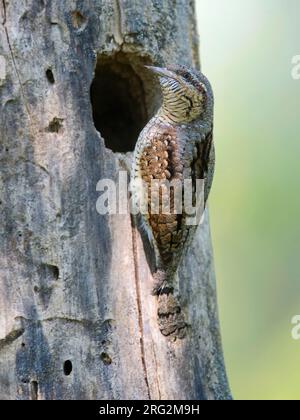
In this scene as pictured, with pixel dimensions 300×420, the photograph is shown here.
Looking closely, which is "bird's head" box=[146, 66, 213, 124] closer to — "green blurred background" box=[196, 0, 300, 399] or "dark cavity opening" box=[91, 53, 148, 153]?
"dark cavity opening" box=[91, 53, 148, 153]

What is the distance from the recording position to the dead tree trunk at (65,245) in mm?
5297

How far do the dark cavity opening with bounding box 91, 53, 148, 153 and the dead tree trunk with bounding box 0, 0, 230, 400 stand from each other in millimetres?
345

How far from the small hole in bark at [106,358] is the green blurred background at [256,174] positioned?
14.4 ft

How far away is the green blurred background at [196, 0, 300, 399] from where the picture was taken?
972 cm

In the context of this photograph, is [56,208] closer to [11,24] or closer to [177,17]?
[11,24]

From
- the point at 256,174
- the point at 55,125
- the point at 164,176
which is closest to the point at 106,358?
the point at 164,176

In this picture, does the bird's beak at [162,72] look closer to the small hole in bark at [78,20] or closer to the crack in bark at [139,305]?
the small hole in bark at [78,20]

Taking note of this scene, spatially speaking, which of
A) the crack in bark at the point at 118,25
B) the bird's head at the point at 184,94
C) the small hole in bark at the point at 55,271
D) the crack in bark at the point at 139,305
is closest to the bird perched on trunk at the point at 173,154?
the bird's head at the point at 184,94

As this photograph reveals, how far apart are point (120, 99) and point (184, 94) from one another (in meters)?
0.89

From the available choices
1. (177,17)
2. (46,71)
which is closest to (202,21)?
(177,17)

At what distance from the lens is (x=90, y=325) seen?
534 centimetres

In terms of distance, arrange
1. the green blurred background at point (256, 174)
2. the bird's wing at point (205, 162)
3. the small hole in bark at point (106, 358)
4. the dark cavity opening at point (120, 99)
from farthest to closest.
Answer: the green blurred background at point (256, 174) → the dark cavity opening at point (120, 99) → the bird's wing at point (205, 162) → the small hole in bark at point (106, 358)

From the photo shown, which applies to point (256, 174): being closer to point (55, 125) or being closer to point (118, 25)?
point (118, 25)

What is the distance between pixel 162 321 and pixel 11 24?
2.07 metres
